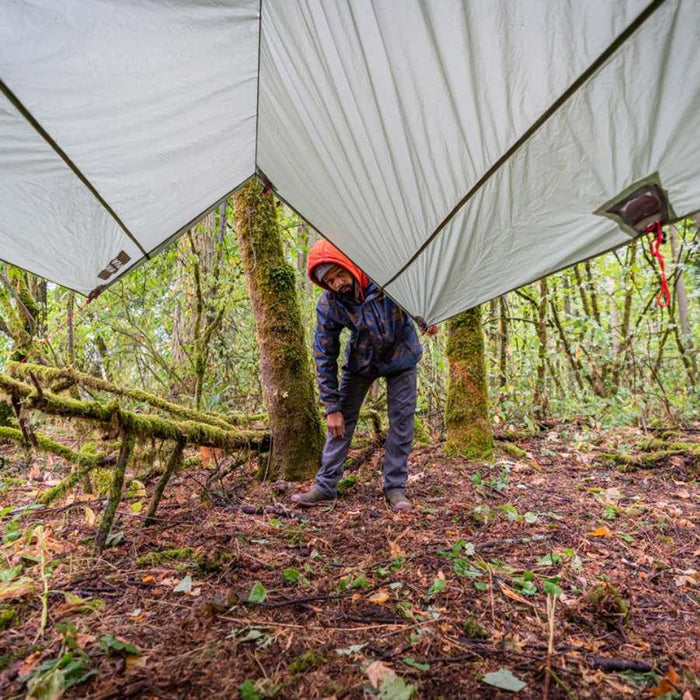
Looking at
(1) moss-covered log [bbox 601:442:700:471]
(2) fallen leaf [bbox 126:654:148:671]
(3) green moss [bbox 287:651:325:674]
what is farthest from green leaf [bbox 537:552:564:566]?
(1) moss-covered log [bbox 601:442:700:471]

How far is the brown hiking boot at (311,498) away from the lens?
2.72m

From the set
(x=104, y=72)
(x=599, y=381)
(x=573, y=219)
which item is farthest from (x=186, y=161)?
(x=599, y=381)

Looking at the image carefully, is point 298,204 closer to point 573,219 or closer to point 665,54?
point 573,219

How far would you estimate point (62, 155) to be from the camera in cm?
182

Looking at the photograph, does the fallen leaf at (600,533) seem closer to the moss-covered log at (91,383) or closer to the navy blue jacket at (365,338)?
the navy blue jacket at (365,338)

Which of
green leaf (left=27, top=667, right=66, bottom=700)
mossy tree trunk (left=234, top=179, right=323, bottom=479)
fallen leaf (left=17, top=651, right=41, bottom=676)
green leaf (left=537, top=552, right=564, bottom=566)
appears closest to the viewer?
green leaf (left=27, top=667, right=66, bottom=700)

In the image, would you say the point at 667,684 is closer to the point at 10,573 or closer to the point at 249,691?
the point at 249,691

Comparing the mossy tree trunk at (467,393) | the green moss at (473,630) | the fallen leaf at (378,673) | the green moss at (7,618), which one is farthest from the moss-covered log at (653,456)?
the green moss at (7,618)

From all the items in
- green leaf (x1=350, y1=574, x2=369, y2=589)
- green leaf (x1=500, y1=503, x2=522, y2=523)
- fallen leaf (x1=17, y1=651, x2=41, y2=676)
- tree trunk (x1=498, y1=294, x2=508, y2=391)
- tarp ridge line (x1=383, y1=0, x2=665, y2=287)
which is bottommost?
fallen leaf (x1=17, y1=651, x2=41, y2=676)

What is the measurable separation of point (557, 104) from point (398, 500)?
89.4 inches

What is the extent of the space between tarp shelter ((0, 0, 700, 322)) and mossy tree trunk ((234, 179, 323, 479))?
0.83 metres

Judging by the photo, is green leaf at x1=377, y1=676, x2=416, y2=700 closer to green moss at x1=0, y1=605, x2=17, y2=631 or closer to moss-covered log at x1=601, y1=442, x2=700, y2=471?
green moss at x1=0, y1=605, x2=17, y2=631

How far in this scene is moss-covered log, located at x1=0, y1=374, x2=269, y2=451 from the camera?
175 cm

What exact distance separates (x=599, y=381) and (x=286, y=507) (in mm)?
5440
